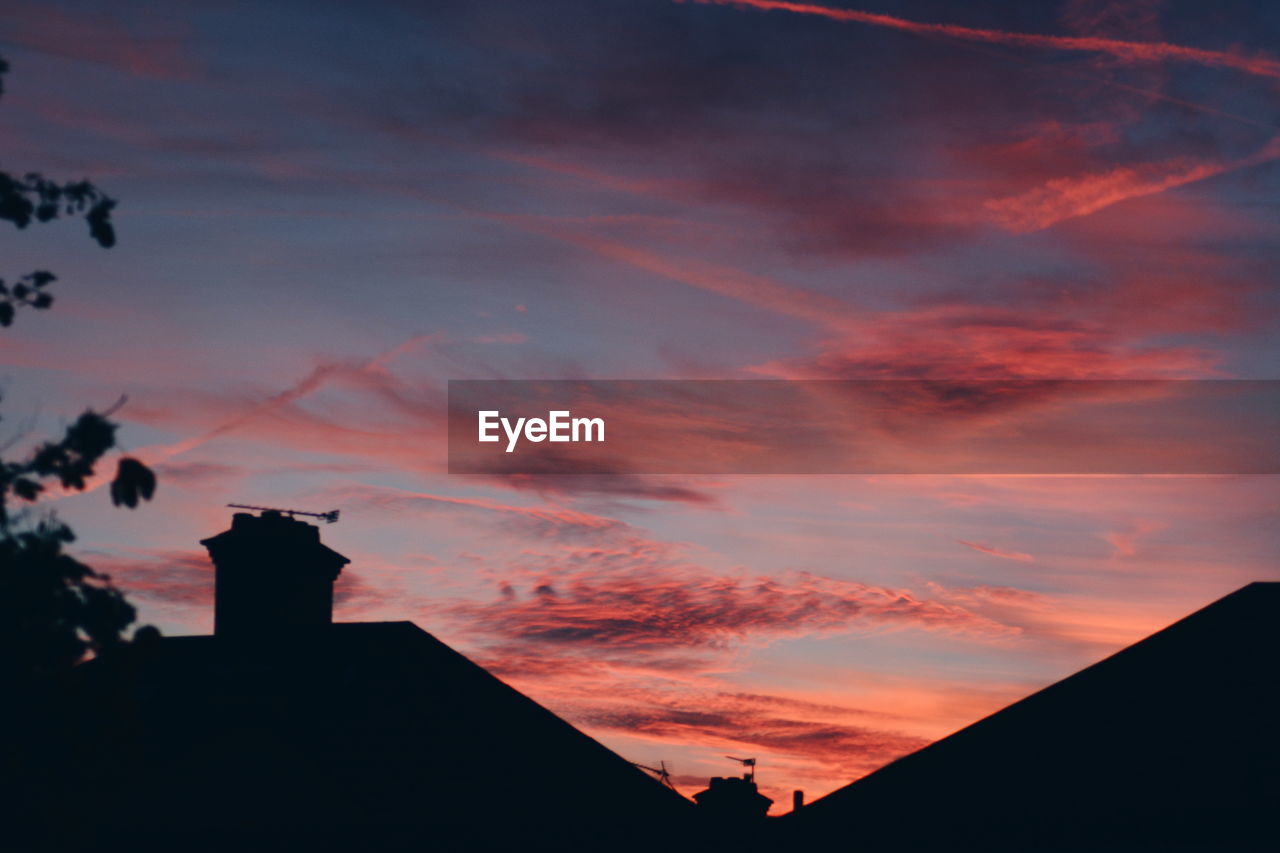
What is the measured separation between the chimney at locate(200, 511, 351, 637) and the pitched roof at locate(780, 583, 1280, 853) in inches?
472

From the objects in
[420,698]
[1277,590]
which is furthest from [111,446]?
[1277,590]

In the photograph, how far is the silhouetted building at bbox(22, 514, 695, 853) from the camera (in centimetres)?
2109

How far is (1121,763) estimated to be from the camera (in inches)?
685

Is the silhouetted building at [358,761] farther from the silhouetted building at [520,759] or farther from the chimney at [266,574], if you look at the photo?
the chimney at [266,574]

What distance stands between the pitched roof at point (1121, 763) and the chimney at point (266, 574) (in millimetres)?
12000

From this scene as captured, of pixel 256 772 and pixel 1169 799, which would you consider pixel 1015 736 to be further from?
pixel 256 772

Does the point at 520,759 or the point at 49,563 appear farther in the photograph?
the point at 520,759

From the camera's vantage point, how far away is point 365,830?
2095 cm

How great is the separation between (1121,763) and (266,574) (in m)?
16.9

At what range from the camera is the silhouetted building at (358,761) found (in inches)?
830

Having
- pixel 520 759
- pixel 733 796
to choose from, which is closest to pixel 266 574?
pixel 520 759

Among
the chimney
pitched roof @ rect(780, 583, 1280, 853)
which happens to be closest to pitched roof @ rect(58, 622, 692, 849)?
the chimney

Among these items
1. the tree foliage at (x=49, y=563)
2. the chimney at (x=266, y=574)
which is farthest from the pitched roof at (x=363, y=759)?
the tree foliage at (x=49, y=563)

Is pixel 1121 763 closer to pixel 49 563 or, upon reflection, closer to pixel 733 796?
pixel 49 563
